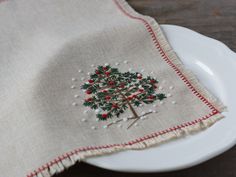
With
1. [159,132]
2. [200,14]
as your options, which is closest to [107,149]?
[159,132]

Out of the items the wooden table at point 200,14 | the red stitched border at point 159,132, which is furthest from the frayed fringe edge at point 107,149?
the wooden table at point 200,14

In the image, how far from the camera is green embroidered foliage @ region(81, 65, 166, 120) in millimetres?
705

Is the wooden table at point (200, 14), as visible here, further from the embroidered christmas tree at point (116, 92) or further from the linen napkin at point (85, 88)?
the embroidered christmas tree at point (116, 92)

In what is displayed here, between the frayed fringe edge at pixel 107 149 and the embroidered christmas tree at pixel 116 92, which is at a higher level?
the embroidered christmas tree at pixel 116 92

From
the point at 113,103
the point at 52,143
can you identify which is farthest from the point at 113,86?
the point at 52,143

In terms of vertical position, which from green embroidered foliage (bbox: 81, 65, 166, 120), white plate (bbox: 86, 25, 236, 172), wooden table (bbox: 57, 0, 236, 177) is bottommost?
white plate (bbox: 86, 25, 236, 172)

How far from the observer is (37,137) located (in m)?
0.65

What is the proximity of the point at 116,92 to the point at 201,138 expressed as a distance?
0.55 ft

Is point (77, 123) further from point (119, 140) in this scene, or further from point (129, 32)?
point (129, 32)

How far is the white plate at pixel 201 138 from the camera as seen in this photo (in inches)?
23.9

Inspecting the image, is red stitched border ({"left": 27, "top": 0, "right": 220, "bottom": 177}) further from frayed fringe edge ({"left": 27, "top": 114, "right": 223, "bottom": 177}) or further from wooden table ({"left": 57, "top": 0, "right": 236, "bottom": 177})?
wooden table ({"left": 57, "top": 0, "right": 236, "bottom": 177})

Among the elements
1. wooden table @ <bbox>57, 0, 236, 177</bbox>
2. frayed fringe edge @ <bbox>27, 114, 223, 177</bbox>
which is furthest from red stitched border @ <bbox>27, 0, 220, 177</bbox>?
wooden table @ <bbox>57, 0, 236, 177</bbox>

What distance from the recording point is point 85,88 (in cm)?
74

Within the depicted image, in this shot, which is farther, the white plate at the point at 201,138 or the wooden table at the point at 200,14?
the wooden table at the point at 200,14
